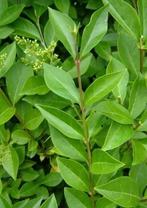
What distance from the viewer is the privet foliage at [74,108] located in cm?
109

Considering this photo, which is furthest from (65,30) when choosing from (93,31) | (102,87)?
(102,87)

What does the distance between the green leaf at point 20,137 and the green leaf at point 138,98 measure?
37 cm

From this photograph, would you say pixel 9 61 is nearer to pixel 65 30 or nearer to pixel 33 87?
pixel 33 87

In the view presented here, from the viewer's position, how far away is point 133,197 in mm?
1104

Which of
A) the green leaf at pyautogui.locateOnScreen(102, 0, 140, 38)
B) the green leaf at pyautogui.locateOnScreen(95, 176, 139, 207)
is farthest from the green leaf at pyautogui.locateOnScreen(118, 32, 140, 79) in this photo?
the green leaf at pyautogui.locateOnScreen(95, 176, 139, 207)

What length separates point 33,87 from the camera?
49.9 inches

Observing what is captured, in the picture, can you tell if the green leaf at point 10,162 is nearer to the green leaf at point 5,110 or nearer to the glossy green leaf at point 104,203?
the green leaf at point 5,110

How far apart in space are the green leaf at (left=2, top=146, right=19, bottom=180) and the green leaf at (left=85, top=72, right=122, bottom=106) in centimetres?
33

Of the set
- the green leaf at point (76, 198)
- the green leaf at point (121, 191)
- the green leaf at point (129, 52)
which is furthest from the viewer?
the green leaf at point (129, 52)

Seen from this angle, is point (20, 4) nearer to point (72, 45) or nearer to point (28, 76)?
point (28, 76)

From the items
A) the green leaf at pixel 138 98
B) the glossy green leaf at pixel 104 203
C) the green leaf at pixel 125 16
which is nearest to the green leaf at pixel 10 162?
the glossy green leaf at pixel 104 203

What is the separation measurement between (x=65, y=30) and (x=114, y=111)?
233 millimetres

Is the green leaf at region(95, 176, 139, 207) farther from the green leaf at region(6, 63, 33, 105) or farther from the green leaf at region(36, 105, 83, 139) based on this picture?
the green leaf at region(6, 63, 33, 105)

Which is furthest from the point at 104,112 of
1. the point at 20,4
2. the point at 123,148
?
the point at 20,4
